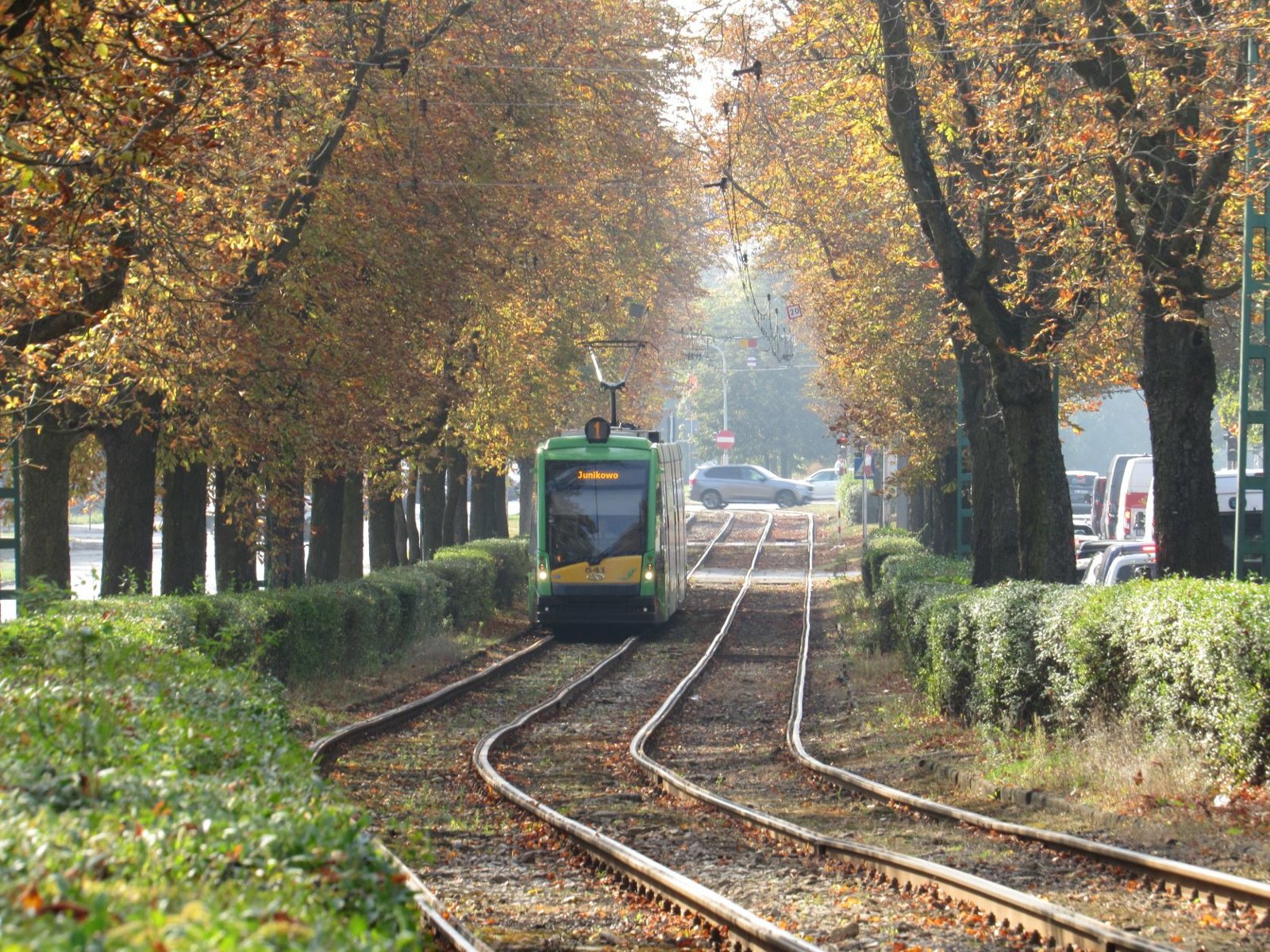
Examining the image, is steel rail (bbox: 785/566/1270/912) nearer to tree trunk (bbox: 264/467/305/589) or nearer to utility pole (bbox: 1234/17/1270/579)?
utility pole (bbox: 1234/17/1270/579)

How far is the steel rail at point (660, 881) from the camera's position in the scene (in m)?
6.95

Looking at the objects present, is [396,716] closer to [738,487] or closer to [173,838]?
[173,838]

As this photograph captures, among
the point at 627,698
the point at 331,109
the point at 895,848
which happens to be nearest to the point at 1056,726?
the point at 895,848

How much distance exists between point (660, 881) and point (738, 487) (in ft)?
223

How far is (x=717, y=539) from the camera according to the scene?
54.3m

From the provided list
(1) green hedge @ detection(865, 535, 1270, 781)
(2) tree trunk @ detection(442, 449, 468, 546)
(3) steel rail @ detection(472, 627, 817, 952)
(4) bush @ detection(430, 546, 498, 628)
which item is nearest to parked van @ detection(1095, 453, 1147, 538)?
(2) tree trunk @ detection(442, 449, 468, 546)

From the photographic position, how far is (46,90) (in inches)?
356

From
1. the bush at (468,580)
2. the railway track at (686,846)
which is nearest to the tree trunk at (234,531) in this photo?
the bush at (468,580)

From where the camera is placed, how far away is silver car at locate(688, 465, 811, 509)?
7525 centimetres

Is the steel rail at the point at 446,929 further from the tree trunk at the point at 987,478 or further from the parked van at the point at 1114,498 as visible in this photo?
the parked van at the point at 1114,498

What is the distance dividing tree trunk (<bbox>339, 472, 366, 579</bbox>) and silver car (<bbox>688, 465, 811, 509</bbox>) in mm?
48105

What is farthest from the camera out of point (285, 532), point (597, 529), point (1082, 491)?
point (1082, 491)

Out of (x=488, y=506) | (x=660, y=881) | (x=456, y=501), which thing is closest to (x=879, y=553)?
(x=456, y=501)

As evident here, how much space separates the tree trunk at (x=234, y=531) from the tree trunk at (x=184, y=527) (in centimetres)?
56
